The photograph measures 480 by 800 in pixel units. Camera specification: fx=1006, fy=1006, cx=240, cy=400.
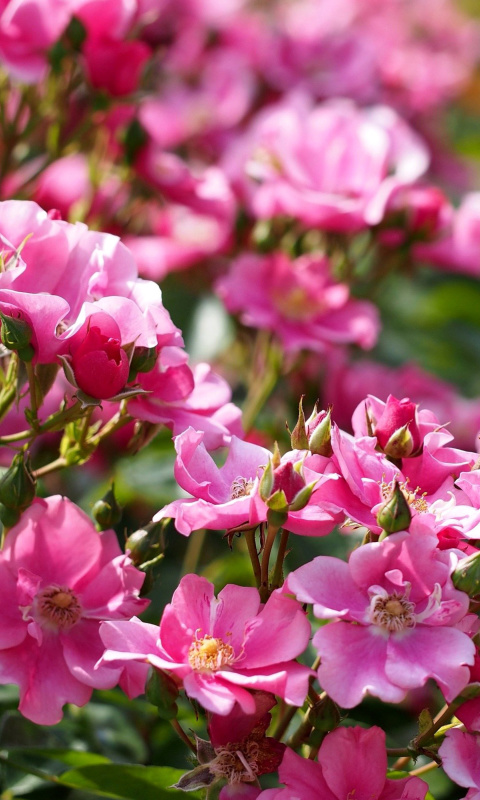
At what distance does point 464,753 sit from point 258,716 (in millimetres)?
124

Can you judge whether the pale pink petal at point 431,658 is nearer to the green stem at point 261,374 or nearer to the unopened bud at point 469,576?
the unopened bud at point 469,576

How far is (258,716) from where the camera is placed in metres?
0.61

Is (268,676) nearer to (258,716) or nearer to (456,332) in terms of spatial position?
(258,716)

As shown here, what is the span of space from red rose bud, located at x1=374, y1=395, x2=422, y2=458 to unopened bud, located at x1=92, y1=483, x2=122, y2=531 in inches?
8.3

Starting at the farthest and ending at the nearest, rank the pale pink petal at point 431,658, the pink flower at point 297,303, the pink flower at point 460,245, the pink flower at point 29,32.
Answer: the pink flower at point 460,245, the pink flower at point 297,303, the pink flower at point 29,32, the pale pink petal at point 431,658

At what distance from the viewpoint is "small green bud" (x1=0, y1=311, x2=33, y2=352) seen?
2.16ft

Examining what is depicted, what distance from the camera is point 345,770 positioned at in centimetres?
62

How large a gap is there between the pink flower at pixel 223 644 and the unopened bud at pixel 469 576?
9 centimetres

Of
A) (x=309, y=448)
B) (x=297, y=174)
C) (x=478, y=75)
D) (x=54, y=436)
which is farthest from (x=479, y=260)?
(x=478, y=75)

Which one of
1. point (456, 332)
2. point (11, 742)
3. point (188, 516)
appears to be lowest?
point (456, 332)

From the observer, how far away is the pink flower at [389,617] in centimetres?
58

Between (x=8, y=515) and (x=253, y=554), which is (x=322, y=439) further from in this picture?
(x=8, y=515)

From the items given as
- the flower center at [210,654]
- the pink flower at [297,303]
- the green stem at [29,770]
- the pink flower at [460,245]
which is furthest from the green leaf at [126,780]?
the pink flower at [460,245]

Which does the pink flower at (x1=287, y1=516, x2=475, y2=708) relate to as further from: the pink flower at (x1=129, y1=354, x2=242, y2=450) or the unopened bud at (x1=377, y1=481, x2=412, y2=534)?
the pink flower at (x1=129, y1=354, x2=242, y2=450)
